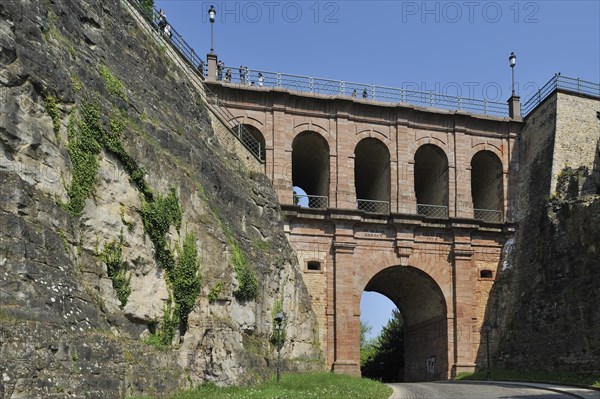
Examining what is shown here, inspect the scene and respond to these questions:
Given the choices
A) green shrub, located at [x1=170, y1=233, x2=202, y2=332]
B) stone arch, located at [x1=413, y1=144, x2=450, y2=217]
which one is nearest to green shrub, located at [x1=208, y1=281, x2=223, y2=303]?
green shrub, located at [x1=170, y1=233, x2=202, y2=332]

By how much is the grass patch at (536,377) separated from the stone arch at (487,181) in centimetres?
833

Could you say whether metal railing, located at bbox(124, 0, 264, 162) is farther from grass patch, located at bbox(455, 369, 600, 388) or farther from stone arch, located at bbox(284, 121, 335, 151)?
grass patch, located at bbox(455, 369, 600, 388)

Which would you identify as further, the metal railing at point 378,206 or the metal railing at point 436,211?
the metal railing at point 436,211

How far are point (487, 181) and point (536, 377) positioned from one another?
40.1 ft

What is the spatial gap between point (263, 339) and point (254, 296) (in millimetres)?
2008

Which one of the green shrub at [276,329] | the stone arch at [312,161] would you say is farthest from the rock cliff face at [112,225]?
the stone arch at [312,161]

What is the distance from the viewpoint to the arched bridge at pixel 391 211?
1203 inches

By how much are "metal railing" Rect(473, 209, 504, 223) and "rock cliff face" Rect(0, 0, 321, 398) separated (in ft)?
46.6

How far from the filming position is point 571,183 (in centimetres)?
2991

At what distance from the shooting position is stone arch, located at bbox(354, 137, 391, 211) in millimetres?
33031

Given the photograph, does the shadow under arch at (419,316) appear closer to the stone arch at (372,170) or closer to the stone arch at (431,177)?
the stone arch at (431,177)

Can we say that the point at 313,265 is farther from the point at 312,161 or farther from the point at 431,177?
the point at 431,177

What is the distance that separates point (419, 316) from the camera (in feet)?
115

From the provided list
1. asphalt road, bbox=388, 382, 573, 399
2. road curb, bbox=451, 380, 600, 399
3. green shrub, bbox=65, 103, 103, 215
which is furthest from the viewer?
asphalt road, bbox=388, 382, 573, 399
